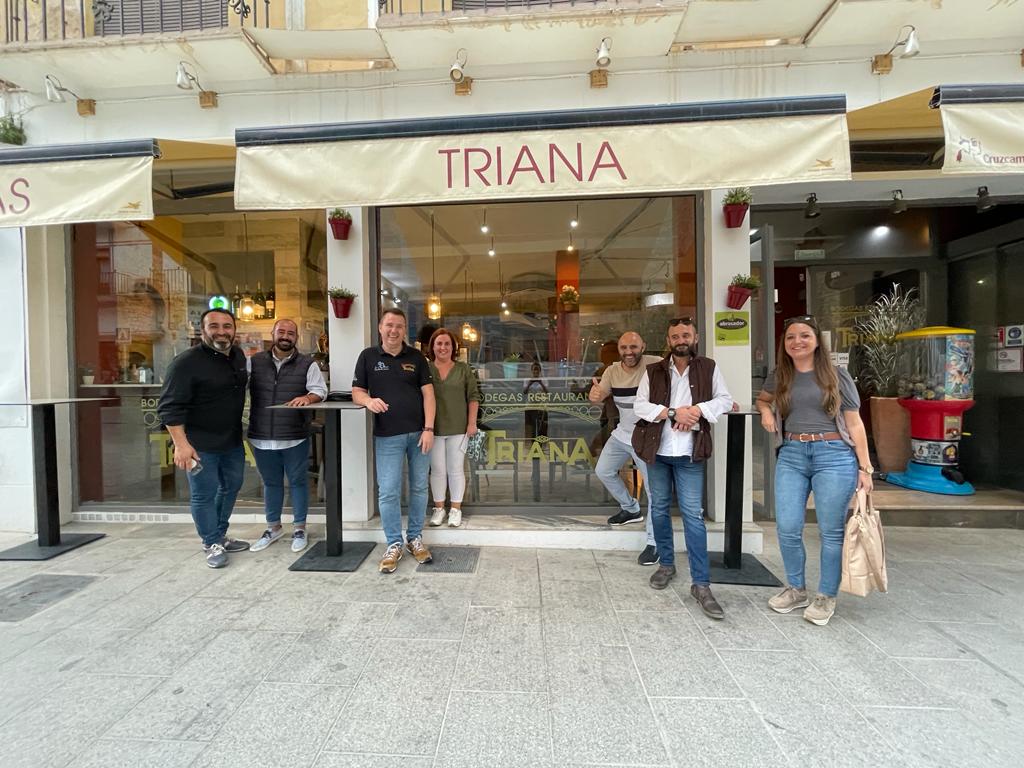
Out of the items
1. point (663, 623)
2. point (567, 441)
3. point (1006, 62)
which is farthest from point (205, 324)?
point (1006, 62)

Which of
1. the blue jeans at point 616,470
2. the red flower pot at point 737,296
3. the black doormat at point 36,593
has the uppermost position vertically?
the red flower pot at point 737,296

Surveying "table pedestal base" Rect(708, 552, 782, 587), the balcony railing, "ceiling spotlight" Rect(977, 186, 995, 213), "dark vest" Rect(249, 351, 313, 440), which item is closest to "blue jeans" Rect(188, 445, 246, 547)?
"dark vest" Rect(249, 351, 313, 440)

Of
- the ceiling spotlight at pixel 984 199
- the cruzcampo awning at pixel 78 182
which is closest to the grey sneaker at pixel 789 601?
the ceiling spotlight at pixel 984 199

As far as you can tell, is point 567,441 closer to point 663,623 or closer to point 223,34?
point 663,623

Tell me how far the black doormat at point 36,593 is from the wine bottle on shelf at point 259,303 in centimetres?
350

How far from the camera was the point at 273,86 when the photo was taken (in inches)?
162

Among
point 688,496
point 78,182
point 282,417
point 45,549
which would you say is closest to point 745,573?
point 688,496

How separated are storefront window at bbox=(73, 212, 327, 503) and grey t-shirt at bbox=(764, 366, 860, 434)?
4254mm

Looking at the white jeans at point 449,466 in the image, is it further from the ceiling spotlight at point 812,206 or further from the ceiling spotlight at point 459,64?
the ceiling spotlight at point 812,206

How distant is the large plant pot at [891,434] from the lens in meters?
5.48

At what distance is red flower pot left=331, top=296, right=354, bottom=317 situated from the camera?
406 cm

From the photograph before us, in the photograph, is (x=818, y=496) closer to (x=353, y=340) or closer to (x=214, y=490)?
(x=353, y=340)

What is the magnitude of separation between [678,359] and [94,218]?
4.21 metres

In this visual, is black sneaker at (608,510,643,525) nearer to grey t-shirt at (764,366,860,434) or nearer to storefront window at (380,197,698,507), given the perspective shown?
storefront window at (380,197,698,507)
